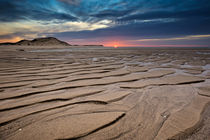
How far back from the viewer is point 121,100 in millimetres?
1521

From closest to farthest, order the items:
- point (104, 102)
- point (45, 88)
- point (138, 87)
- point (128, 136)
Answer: point (128, 136) < point (104, 102) < point (45, 88) < point (138, 87)

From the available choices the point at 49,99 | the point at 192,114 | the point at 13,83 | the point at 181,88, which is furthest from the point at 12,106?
the point at 181,88

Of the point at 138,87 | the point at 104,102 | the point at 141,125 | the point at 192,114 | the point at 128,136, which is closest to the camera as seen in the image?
the point at 128,136

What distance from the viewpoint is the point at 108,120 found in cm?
109

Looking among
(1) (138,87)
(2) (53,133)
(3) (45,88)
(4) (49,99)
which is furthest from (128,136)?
(3) (45,88)

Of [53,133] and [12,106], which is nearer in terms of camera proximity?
[53,133]

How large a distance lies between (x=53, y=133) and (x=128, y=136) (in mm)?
560

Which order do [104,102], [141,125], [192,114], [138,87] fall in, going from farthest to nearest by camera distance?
1. [138,87]
2. [104,102]
3. [192,114]
4. [141,125]

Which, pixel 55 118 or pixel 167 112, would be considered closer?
pixel 55 118

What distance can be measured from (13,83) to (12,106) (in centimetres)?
89

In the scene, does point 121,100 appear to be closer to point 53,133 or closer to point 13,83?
point 53,133

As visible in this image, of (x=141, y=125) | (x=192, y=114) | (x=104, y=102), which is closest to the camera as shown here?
(x=141, y=125)

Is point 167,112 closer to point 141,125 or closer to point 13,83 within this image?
point 141,125

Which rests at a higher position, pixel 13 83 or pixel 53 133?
pixel 13 83
